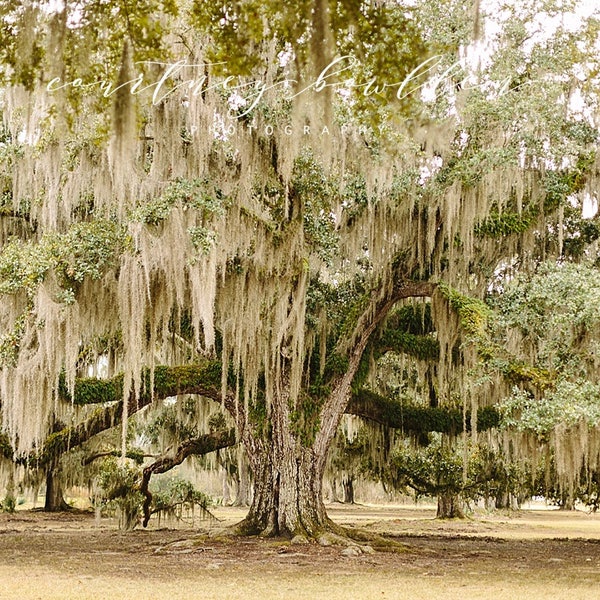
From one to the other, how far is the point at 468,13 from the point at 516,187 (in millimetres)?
2484

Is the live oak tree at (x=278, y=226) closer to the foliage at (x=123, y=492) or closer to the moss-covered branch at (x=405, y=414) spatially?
the moss-covered branch at (x=405, y=414)

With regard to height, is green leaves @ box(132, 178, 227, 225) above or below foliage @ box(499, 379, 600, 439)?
above

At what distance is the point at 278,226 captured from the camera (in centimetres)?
1174

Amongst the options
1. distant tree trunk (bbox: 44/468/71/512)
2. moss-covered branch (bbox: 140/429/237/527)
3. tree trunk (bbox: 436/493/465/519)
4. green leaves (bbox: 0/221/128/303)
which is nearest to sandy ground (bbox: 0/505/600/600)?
moss-covered branch (bbox: 140/429/237/527)

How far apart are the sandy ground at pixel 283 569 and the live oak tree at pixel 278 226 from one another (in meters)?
1.58

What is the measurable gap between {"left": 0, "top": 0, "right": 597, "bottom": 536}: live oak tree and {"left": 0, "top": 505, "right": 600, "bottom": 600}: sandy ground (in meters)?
1.58

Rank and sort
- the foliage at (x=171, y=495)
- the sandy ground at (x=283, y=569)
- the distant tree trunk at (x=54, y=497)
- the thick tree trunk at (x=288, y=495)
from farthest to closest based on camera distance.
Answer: the distant tree trunk at (x=54, y=497) → the foliage at (x=171, y=495) → the thick tree trunk at (x=288, y=495) → the sandy ground at (x=283, y=569)

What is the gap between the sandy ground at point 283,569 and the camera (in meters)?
7.79

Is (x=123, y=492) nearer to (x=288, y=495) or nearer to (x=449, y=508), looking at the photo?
(x=288, y=495)

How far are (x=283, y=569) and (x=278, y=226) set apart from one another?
478cm

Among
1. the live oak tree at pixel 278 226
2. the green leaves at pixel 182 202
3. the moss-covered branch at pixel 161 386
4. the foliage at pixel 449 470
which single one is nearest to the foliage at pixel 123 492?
the moss-covered branch at pixel 161 386

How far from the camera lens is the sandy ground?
25.6 ft

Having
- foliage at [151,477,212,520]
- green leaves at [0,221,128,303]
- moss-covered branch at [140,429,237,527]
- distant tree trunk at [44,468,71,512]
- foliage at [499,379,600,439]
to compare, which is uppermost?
green leaves at [0,221,128,303]

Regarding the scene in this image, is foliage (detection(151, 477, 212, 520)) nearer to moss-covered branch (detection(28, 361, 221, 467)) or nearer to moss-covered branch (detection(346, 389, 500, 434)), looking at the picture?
moss-covered branch (detection(28, 361, 221, 467))
